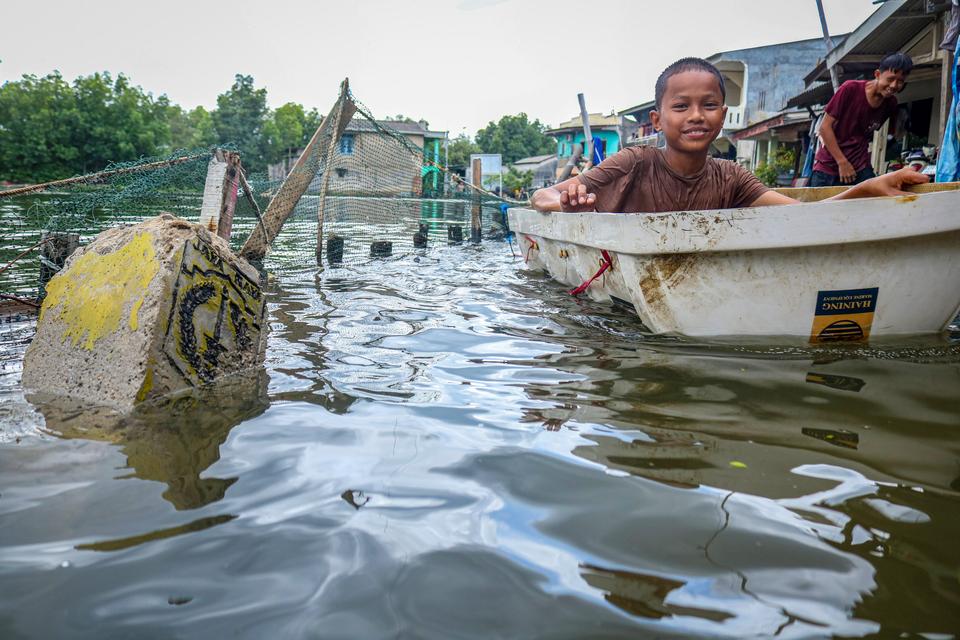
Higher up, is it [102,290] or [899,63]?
[899,63]

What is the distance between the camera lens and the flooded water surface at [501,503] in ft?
4.53

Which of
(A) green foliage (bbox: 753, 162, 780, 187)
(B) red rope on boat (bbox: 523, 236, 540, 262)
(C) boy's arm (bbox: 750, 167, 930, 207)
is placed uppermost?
(A) green foliage (bbox: 753, 162, 780, 187)

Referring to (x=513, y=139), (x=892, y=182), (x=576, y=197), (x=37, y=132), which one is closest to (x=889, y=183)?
(x=892, y=182)

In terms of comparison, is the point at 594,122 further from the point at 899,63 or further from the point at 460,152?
the point at 899,63

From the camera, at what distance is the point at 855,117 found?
6.00m

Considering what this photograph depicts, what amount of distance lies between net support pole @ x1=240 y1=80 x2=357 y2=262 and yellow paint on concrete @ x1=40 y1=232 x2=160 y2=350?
374 centimetres

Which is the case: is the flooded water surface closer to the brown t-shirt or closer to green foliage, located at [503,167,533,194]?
the brown t-shirt

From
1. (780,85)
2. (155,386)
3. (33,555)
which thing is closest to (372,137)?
(155,386)

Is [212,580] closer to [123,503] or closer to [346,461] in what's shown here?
[123,503]

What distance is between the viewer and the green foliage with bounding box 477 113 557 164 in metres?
81.0

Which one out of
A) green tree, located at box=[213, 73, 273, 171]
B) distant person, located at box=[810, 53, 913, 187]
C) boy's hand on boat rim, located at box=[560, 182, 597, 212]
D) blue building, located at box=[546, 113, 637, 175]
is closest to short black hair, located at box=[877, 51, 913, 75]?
distant person, located at box=[810, 53, 913, 187]

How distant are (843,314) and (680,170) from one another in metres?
1.40

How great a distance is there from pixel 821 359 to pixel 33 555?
330 centimetres

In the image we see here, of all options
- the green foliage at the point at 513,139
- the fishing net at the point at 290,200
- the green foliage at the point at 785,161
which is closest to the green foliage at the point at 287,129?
the green foliage at the point at 513,139
